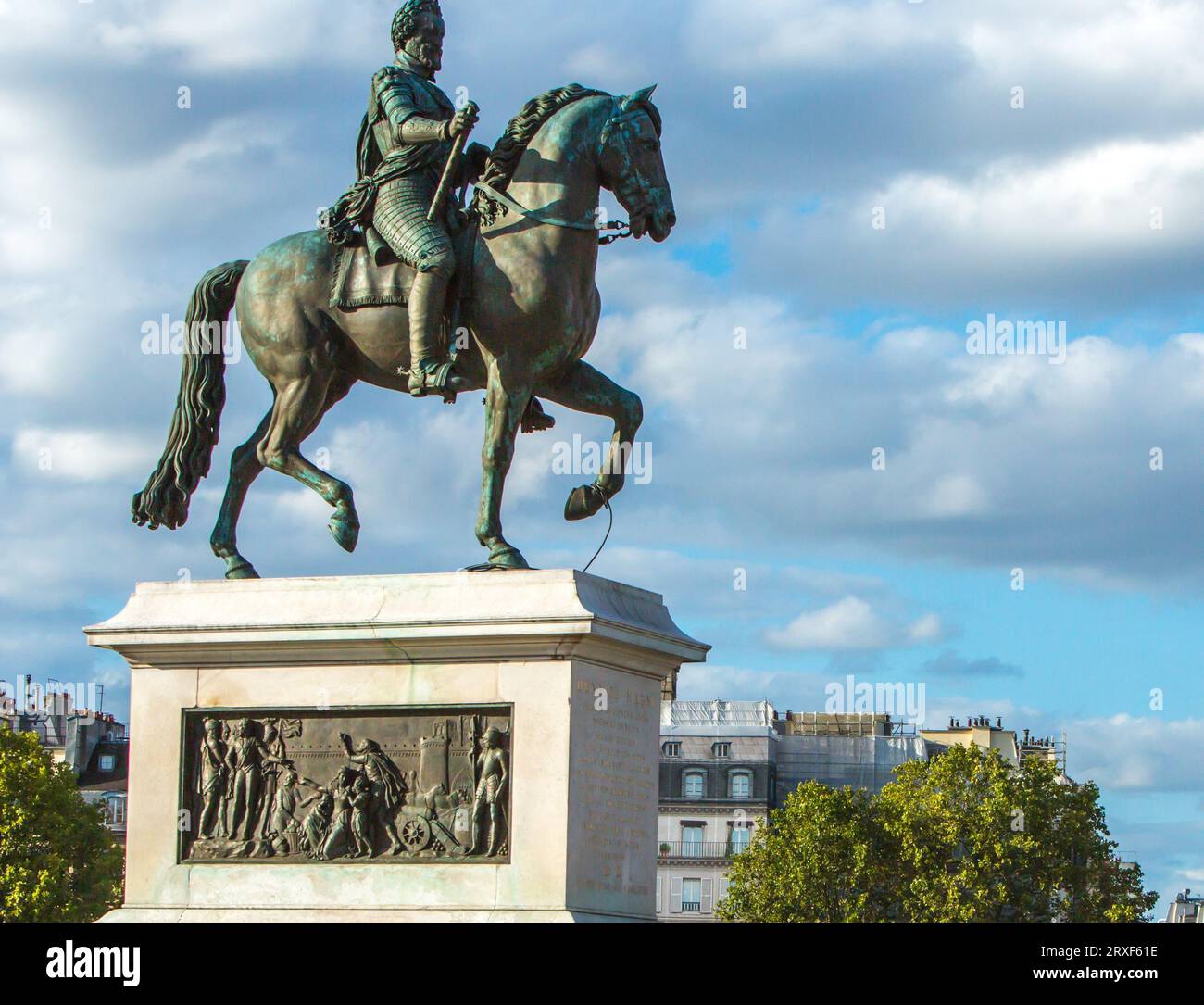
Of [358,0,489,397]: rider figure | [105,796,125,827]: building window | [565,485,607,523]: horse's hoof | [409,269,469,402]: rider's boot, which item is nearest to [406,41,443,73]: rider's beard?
[358,0,489,397]: rider figure

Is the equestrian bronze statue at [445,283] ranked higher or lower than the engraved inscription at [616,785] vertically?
higher

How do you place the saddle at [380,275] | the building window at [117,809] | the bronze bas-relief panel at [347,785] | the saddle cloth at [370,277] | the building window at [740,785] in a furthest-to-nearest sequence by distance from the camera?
the building window at [740,785] < the building window at [117,809] < the saddle cloth at [370,277] < the saddle at [380,275] < the bronze bas-relief panel at [347,785]

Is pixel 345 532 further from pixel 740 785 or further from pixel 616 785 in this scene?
pixel 740 785

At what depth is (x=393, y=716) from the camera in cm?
1830

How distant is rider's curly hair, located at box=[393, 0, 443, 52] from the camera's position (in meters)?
19.8

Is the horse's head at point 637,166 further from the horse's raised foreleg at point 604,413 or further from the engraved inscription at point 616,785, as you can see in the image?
the engraved inscription at point 616,785

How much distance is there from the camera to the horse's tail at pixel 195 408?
20047mm

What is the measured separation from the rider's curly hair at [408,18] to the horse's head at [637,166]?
1899 millimetres

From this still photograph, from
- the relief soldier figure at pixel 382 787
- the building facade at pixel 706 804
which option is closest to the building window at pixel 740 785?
the building facade at pixel 706 804

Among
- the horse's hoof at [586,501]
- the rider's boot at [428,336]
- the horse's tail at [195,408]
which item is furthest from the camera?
the horse's tail at [195,408]

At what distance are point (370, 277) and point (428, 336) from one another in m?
0.91

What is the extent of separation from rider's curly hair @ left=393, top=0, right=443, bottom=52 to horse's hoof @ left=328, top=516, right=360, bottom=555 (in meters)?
3.77

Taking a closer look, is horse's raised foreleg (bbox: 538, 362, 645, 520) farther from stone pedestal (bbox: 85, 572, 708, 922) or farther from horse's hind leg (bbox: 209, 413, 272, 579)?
horse's hind leg (bbox: 209, 413, 272, 579)

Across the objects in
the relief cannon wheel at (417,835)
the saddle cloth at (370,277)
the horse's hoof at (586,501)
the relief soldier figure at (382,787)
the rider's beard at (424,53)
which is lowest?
the relief cannon wheel at (417,835)
